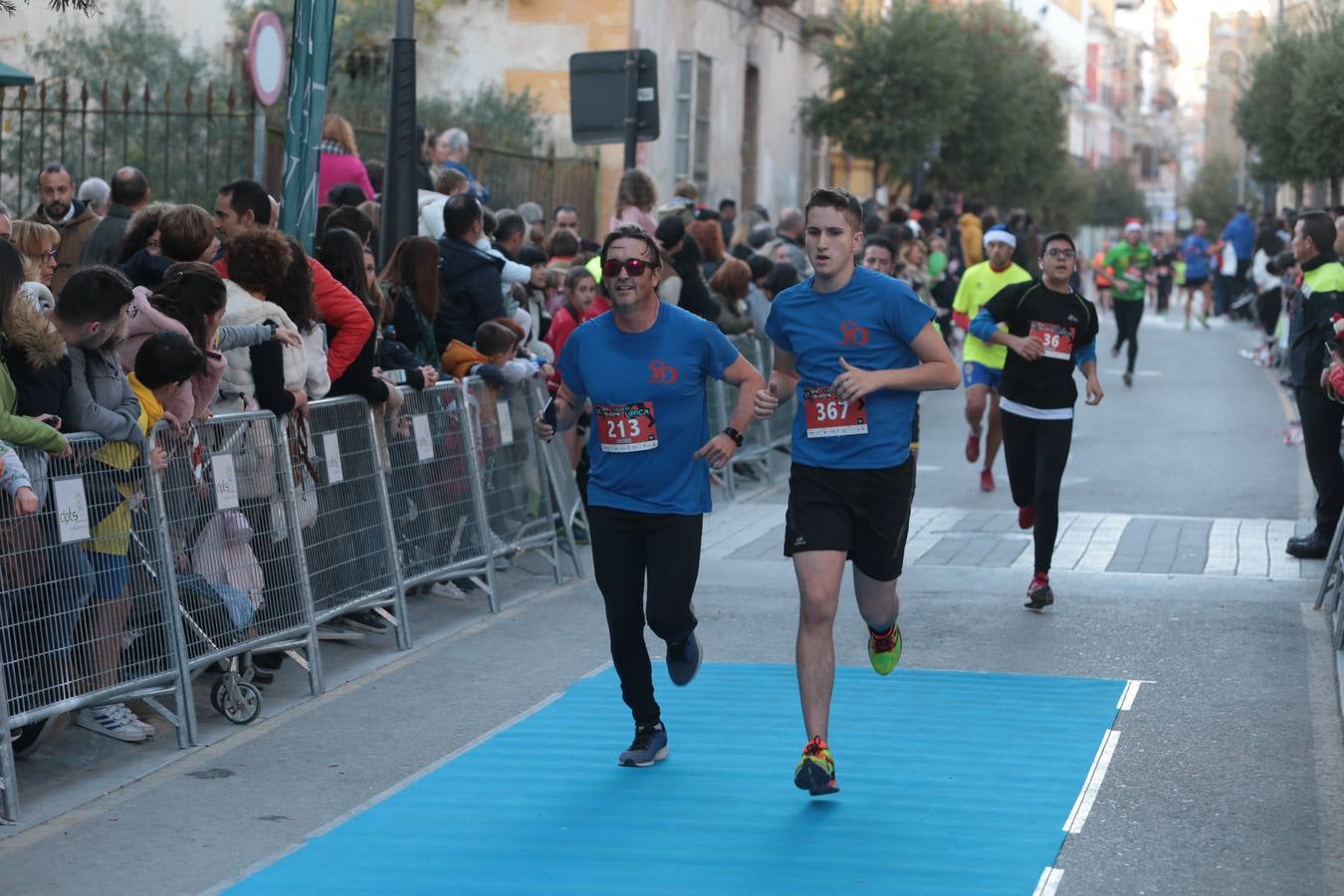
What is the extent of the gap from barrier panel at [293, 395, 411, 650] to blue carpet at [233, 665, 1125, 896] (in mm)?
1205

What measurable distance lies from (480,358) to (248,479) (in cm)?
313

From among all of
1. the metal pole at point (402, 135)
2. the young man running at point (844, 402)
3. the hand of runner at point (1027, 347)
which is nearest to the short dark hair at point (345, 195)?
the metal pole at point (402, 135)

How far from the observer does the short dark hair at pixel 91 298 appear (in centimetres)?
706

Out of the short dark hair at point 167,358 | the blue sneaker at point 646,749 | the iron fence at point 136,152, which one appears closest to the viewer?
the blue sneaker at point 646,749

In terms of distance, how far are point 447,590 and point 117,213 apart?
9.16 feet

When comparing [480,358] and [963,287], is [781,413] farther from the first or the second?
[480,358]

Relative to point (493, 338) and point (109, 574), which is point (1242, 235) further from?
point (109, 574)

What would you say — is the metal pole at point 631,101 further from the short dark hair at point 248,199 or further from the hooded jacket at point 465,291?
the short dark hair at point 248,199

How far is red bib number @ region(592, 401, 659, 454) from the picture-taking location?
279 inches

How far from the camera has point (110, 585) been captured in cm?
719

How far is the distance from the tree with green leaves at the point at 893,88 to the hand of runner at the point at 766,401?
29203 millimetres

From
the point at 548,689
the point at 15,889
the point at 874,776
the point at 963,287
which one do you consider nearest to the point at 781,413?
the point at 963,287

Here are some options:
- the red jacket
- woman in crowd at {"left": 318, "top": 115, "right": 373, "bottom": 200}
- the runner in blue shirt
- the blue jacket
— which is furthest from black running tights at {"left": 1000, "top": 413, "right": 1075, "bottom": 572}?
the runner in blue shirt

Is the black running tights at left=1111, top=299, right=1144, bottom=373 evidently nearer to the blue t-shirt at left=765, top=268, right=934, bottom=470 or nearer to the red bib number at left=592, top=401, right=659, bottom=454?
the blue t-shirt at left=765, top=268, right=934, bottom=470
